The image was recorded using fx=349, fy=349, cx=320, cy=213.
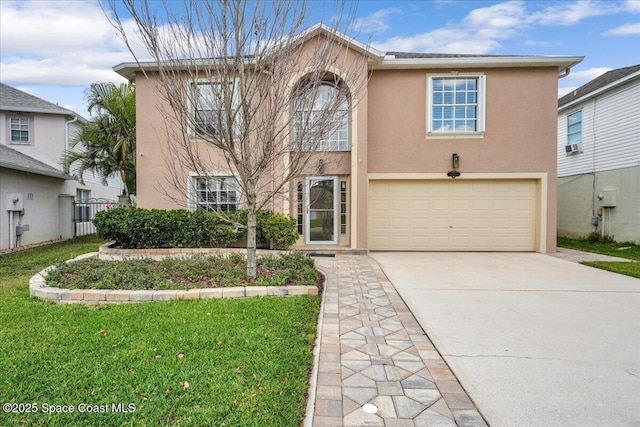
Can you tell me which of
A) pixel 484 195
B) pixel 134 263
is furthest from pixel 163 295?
pixel 484 195

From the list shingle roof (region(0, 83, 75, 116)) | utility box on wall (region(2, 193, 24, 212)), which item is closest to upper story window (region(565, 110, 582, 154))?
utility box on wall (region(2, 193, 24, 212))

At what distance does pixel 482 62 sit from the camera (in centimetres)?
1017

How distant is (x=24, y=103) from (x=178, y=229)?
39.5ft

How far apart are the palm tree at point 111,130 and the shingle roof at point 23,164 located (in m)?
1.29

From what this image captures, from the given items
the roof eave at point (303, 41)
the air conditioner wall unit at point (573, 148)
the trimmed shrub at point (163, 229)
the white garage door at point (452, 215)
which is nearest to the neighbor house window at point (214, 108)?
the roof eave at point (303, 41)

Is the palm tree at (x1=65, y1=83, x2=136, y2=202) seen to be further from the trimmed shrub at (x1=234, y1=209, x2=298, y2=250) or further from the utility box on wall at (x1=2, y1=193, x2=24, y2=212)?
the trimmed shrub at (x1=234, y1=209, x2=298, y2=250)

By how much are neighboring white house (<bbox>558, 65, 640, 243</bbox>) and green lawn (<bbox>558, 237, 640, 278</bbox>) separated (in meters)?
0.57

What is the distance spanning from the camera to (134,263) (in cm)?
666

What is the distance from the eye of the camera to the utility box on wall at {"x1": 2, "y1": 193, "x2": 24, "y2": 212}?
36.4 feet

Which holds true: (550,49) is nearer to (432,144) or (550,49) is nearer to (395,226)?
(432,144)

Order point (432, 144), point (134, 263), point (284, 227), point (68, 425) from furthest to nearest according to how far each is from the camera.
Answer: point (432, 144)
point (284, 227)
point (134, 263)
point (68, 425)

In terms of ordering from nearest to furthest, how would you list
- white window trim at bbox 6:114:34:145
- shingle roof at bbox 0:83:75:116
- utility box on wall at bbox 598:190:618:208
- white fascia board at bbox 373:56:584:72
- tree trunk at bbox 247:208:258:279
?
tree trunk at bbox 247:208:258:279, white fascia board at bbox 373:56:584:72, utility box on wall at bbox 598:190:618:208, shingle roof at bbox 0:83:75:116, white window trim at bbox 6:114:34:145

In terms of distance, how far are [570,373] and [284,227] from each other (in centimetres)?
699

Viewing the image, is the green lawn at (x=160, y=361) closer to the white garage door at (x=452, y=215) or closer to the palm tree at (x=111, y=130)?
the white garage door at (x=452, y=215)
